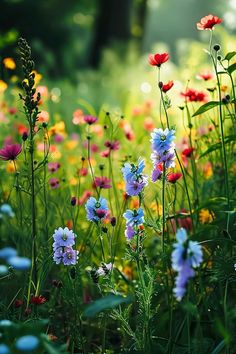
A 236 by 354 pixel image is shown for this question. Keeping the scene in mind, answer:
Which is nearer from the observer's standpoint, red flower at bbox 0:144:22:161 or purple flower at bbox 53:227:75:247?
A: purple flower at bbox 53:227:75:247

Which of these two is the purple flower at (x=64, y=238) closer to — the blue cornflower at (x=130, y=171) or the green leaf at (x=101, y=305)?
the blue cornflower at (x=130, y=171)

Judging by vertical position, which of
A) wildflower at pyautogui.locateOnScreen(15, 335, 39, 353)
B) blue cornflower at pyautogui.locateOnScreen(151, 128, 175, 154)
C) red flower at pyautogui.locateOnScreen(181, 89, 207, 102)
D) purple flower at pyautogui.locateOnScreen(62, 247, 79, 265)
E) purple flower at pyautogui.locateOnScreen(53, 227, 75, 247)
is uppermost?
red flower at pyautogui.locateOnScreen(181, 89, 207, 102)

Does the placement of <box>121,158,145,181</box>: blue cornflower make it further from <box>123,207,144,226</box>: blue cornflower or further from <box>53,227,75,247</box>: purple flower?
<box>53,227,75,247</box>: purple flower

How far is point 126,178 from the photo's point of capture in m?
1.28

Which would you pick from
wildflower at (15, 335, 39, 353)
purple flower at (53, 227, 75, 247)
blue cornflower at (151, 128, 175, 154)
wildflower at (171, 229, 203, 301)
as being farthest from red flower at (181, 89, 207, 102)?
wildflower at (15, 335, 39, 353)

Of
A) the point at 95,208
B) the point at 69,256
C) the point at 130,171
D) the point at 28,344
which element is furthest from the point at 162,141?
the point at 28,344

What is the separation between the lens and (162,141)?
125cm

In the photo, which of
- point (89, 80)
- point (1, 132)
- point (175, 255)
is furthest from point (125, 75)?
point (175, 255)

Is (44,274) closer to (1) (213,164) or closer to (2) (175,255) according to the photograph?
(2) (175,255)

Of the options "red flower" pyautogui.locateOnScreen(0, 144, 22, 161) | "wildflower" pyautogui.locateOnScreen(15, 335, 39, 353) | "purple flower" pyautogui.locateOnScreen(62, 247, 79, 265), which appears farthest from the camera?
"red flower" pyautogui.locateOnScreen(0, 144, 22, 161)

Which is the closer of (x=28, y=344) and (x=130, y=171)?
(x=28, y=344)

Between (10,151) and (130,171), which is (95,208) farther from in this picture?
(10,151)

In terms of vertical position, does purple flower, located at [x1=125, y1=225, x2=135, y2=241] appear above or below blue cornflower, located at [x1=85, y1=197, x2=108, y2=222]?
below

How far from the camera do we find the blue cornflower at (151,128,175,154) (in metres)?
1.23
